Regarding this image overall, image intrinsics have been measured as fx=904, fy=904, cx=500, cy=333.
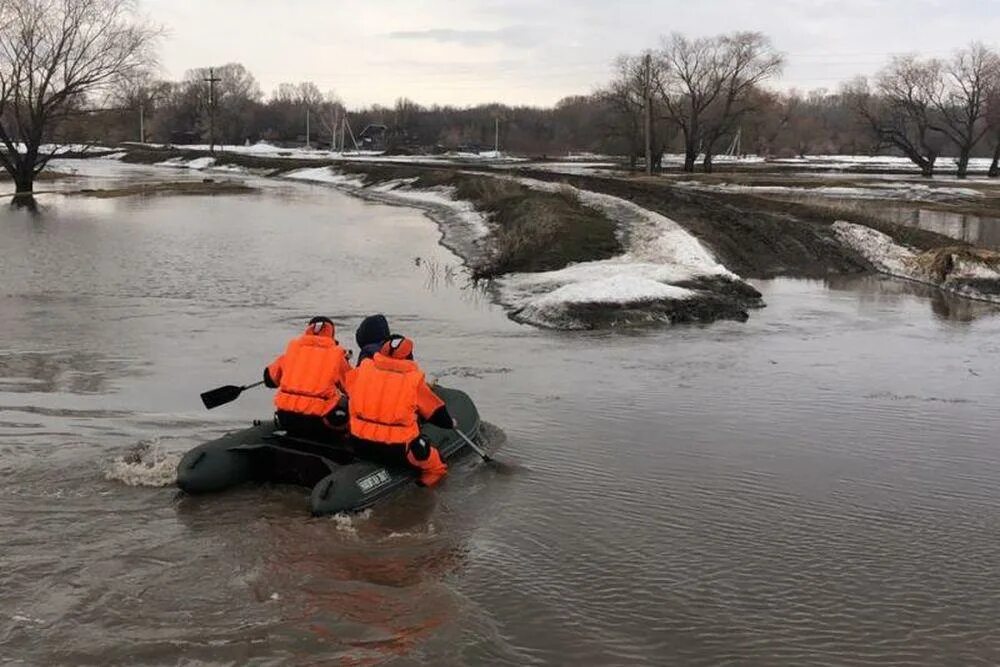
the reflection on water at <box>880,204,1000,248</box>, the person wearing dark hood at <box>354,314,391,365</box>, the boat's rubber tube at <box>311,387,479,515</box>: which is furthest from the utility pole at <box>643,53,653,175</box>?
the boat's rubber tube at <box>311,387,479,515</box>

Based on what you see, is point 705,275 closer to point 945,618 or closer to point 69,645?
point 945,618

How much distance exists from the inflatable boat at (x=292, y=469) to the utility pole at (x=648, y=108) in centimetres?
5657

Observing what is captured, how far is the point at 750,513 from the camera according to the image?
24.2 ft

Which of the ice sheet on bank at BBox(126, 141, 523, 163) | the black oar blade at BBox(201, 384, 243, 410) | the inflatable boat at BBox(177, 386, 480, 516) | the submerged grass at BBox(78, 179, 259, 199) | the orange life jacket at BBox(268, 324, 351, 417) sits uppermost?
the ice sheet on bank at BBox(126, 141, 523, 163)

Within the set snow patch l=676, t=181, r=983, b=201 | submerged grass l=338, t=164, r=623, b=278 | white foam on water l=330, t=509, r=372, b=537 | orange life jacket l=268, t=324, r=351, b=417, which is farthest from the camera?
snow patch l=676, t=181, r=983, b=201

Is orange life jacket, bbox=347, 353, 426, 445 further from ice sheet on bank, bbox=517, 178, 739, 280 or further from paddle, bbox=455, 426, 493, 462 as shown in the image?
ice sheet on bank, bbox=517, 178, 739, 280

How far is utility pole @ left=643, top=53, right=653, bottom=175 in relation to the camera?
6159 cm

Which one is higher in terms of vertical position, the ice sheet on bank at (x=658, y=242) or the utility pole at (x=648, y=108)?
the utility pole at (x=648, y=108)

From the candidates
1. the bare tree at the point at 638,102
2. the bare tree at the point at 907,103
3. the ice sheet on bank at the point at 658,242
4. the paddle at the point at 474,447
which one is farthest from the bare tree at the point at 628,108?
the paddle at the point at 474,447

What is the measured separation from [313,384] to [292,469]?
0.74m

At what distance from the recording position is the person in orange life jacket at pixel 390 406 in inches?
277

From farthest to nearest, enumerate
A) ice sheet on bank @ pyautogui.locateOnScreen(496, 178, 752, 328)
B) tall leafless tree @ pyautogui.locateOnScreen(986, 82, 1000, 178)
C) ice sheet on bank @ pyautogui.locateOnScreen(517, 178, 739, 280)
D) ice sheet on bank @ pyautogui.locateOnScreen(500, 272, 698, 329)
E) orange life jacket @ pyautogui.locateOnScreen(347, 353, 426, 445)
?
tall leafless tree @ pyautogui.locateOnScreen(986, 82, 1000, 178)
ice sheet on bank @ pyautogui.locateOnScreen(517, 178, 739, 280)
ice sheet on bank @ pyautogui.locateOnScreen(496, 178, 752, 328)
ice sheet on bank @ pyautogui.locateOnScreen(500, 272, 698, 329)
orange life jacket @ pyautogui.locateOnScreen(347, 353, 426, 445)

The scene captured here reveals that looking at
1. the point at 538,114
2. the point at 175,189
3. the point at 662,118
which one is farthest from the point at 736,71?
the point at 538,114

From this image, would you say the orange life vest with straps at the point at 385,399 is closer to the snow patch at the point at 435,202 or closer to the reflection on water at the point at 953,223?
the snow patch at the point at 435,202
